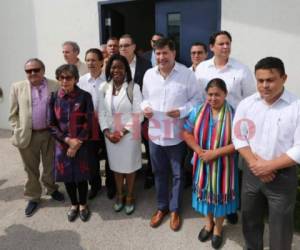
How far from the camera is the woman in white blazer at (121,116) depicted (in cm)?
310

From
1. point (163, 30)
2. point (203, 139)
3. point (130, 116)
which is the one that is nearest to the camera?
point (203, 139)

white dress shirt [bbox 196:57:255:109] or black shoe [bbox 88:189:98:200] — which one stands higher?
white dress shirt [bbox 196:57:255:109]

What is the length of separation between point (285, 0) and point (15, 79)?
5660 millimetres

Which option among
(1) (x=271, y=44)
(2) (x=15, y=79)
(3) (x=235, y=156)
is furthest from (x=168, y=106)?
(2) (x=15, y=79)

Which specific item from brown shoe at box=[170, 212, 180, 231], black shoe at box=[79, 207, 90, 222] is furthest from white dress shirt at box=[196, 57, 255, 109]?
black shoe at box=[79, 207, 90, 222]

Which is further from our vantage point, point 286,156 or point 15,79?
point 15,79

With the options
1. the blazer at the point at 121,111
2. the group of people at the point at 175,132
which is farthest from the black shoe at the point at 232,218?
the blazer at the point at 121,111

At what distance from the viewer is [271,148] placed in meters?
2.12

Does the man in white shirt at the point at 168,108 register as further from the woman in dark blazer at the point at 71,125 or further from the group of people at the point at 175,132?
the woman in dark blazer at the point at 71,125

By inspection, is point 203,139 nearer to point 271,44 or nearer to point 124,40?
point 124,40

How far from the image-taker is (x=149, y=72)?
3010 millimetres

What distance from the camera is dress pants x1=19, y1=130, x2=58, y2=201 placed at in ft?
11.1

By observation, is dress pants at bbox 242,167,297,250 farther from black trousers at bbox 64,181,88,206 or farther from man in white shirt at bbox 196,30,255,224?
black trousers at bbox 64,181,88,206

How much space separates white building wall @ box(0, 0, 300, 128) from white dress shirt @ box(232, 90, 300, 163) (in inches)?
94.7
